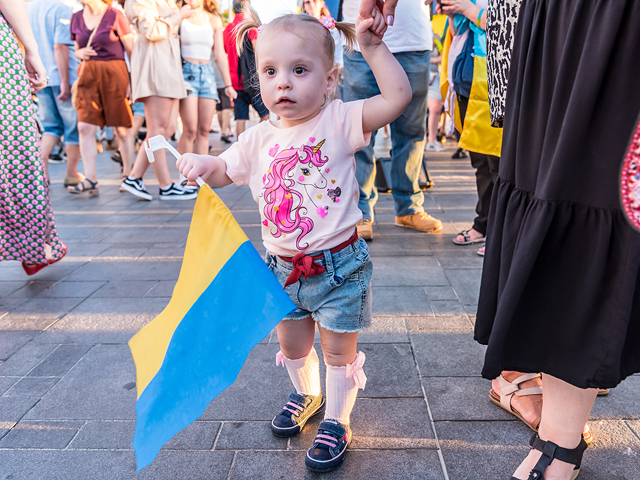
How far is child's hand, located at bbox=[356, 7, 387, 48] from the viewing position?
1.41 m

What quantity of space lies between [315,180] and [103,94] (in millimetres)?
4616

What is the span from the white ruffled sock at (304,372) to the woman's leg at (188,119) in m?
4.20

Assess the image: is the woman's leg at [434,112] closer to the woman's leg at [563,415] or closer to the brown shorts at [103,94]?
the brown shorts at [103,94]

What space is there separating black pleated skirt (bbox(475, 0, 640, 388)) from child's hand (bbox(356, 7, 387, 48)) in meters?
0.39

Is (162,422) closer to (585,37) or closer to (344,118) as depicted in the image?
(344,118)

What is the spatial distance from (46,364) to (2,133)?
1.47 m

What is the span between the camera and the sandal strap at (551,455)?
4.83ft

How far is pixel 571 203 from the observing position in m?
1.30

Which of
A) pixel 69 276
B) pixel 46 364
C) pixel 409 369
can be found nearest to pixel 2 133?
pixel 69 276

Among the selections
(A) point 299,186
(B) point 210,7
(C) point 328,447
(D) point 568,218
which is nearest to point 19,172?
(A) point 299,186

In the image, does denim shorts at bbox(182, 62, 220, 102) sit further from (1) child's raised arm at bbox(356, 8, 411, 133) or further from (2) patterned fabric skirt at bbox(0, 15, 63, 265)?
(1) child's raised arm at bbox(356, 8, 411, 133)

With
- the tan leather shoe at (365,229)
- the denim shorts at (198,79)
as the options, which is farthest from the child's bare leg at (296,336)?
the denim shorts at (198,79)

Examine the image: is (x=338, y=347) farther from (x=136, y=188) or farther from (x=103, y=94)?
(x=103, y=94)

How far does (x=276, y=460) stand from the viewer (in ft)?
5.57
